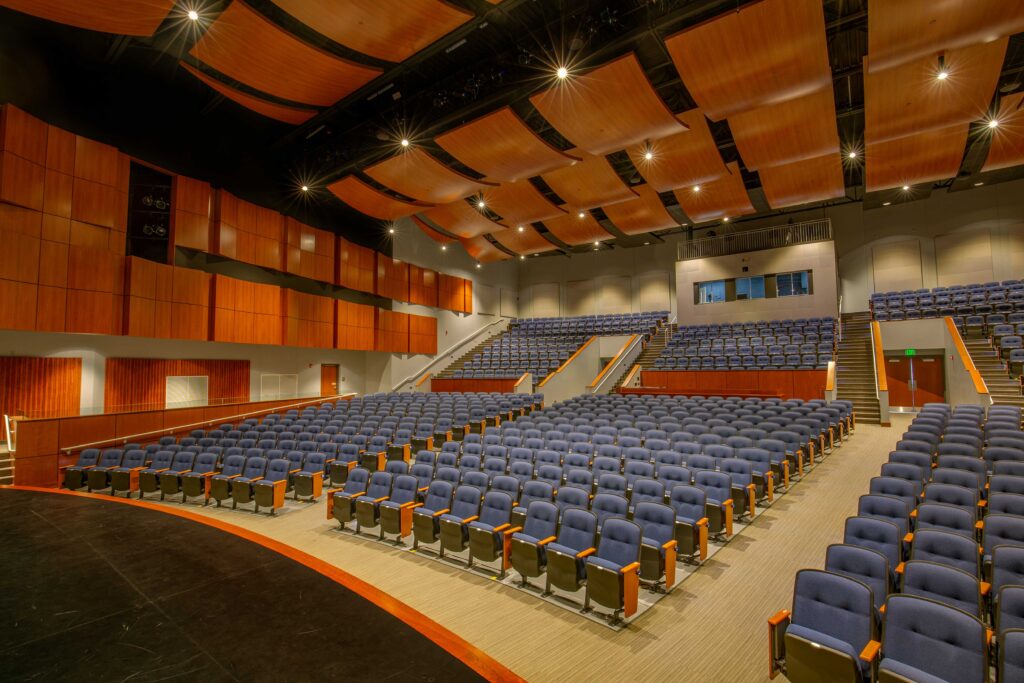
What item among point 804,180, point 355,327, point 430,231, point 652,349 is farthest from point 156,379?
point 804,180

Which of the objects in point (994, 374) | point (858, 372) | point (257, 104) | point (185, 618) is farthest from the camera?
point (858, 372)

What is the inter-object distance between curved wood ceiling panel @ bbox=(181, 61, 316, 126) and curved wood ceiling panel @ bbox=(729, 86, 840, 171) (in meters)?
9.19

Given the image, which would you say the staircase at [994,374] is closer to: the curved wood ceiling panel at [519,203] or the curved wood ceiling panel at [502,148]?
the curved wood ceiling panel at [502,148]

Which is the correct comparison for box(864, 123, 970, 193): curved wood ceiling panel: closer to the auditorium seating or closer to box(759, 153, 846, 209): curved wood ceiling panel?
box(759, 153, 846, 209): curved wood ceiling panel

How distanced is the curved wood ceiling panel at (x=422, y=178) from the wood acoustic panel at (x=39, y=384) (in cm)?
783

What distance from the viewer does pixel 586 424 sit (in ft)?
28.6

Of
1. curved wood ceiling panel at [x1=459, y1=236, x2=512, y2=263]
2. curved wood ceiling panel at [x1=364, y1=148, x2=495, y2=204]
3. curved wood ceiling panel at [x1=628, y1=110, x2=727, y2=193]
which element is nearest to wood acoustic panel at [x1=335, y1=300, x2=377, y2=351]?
curved wood ceiling panel at [x1=459, y1=236, x2=512, y2=263]

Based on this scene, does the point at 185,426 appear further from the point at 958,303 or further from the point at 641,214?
the point at 958,303

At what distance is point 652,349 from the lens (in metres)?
17.3

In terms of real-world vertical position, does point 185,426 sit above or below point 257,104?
below

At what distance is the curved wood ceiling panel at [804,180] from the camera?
1230 cm

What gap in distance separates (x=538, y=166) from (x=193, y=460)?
29.5 feet

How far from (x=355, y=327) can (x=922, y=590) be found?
15.8 meters

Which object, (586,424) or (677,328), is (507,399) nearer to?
(586,424)
